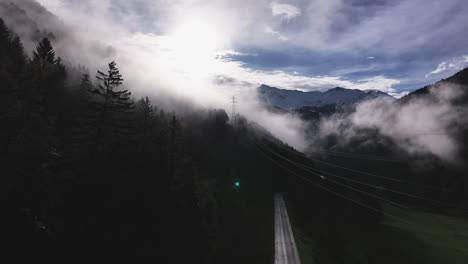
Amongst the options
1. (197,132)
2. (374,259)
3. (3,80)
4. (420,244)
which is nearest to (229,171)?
(197,132)

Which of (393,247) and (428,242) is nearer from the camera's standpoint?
(393,247)

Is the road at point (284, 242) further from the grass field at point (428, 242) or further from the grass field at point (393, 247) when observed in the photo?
the grass field at point (428, 242)

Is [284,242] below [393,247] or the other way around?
the other way around

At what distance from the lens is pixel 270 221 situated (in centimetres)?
6750

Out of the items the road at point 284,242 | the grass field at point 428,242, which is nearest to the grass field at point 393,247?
the grass field at point 428,242

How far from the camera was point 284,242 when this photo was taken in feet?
171

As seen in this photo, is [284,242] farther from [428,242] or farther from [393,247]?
[428,242]

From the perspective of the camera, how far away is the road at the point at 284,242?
44.5 metres

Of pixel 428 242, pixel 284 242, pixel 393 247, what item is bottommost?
pixel 428 242

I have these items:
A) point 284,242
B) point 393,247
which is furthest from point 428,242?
point 284,242

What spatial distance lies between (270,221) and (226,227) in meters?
12.3

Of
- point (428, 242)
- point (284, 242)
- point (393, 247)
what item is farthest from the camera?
point (428, 242)

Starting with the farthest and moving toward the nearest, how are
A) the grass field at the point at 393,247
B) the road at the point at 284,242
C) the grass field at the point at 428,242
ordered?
1. the grass field at the point at 428,242
2. the grass field at the point at 393,247
3. the road at the point at 284,242

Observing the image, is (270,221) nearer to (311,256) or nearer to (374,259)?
(311,256)
